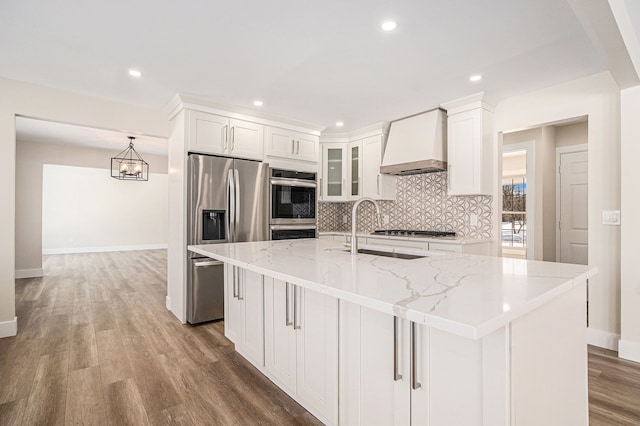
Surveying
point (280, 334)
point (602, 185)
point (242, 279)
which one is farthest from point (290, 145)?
point (602, 185)

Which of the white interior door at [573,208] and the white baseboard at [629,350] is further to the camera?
the white interior door at [573,208]

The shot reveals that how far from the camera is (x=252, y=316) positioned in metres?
2.25

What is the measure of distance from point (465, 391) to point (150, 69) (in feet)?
10.0

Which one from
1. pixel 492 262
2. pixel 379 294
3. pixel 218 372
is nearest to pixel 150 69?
pixel 218 372

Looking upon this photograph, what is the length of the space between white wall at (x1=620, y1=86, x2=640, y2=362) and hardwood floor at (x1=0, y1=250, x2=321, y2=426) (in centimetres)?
257

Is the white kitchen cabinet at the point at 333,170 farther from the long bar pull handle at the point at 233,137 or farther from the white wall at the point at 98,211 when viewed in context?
the white wall at the point at 98,211

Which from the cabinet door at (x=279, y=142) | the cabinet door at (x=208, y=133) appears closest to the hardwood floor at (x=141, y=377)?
the cabinet door at (x=208, y=133)

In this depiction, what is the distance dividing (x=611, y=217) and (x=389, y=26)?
2.42 metres

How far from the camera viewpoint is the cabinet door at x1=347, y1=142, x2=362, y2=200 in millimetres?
4648

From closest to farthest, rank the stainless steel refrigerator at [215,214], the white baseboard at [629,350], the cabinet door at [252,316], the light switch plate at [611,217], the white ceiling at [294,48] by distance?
the white ceiling at [294,48]
the cabinet door at [252,316]
the white baseboard at [629,350]
the light switch plate at [611,217]
the stainless steel refrigerator at [215,214]

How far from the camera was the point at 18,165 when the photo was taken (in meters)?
5.73

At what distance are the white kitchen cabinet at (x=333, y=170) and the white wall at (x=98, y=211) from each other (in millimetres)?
5086

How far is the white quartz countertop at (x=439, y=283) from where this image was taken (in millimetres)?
862

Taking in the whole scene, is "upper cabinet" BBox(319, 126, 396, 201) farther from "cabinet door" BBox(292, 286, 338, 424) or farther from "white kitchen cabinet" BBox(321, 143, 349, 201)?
"cabinet door" BBox(292, 286, 338, 424)
